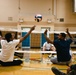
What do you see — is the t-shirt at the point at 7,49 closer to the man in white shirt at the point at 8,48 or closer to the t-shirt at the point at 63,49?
the man in white shirt at the point at 8,48

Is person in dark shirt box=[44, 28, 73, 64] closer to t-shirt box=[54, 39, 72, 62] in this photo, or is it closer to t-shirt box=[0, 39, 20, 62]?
t-shirt box=[54, 39, 72, 62]

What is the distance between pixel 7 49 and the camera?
589 centimetres

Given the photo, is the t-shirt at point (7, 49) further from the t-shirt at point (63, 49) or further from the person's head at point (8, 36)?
the t-shirt at point (63, 49)

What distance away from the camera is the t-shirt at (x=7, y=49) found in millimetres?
5855

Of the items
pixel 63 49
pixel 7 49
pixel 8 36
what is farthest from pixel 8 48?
pixel 63 49

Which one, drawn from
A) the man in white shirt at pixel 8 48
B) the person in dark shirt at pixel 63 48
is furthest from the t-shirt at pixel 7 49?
the person in dark shirt at pixel 63 48

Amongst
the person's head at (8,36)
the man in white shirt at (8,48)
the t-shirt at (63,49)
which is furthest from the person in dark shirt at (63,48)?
the person's head at (8,36)

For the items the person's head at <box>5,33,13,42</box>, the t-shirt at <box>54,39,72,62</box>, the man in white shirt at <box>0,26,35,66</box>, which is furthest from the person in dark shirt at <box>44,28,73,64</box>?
the person's head at <box>5,33,13,42</box>

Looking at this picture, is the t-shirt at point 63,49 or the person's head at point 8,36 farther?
the t-shirt at point 63,49

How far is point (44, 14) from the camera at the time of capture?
14102mm

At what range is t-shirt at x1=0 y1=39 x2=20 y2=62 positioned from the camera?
5.86m

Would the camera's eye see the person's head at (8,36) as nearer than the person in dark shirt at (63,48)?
Yes

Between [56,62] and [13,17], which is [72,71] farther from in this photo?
[13,17]

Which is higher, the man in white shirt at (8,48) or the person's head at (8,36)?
the person's head at (8,36)
